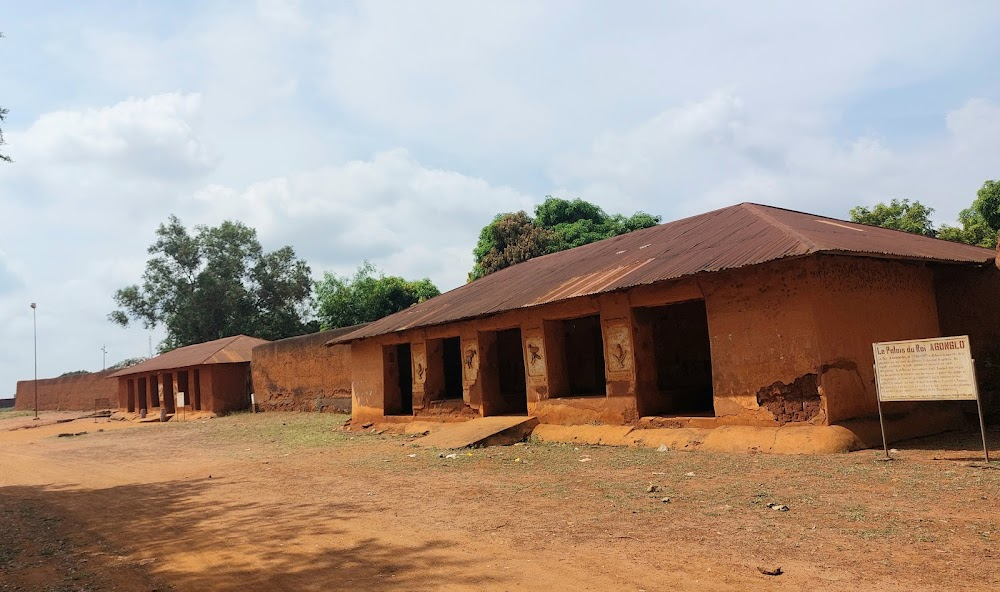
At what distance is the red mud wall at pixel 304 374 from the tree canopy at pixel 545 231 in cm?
1050

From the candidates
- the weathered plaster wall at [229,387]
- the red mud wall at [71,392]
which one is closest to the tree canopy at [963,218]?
the weathered plaster wall at [229,387]

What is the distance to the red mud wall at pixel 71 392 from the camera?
132 feet

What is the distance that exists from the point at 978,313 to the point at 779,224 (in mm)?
3633

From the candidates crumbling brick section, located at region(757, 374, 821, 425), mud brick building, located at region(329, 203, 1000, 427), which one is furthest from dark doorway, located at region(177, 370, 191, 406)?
crumbling brick section, located at region(757, 374, 821, 425)

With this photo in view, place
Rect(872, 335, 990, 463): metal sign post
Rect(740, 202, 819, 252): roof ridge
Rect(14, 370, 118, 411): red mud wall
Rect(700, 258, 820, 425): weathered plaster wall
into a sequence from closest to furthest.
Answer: Rect(872, 335, 990, 463): metal sign post < Rect(740, 202, 819, 252): roof ridge < Rect(700, 258, 820, 425): weathered plaster wall < Rect(14, 370, 118, 411): red mud wall

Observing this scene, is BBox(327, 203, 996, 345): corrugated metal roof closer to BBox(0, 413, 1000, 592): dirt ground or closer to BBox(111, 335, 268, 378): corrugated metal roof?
BBox(0, 413, 1000, 592): dirt ground

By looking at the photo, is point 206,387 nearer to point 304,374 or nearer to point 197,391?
point 197,391

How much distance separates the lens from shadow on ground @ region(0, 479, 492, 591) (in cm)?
472

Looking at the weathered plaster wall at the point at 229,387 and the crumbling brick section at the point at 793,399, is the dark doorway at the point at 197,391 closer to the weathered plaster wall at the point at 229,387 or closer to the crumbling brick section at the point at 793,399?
the weathered plaster wall at the point at 229,387

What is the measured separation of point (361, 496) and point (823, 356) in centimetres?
621

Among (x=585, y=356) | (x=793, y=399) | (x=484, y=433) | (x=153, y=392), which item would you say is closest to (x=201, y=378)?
(x=153, y=392)

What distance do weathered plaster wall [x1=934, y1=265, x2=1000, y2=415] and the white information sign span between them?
4439 millimetres

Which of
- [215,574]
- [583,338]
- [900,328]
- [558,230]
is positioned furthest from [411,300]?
[215,574]

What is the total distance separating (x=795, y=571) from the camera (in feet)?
14.3
